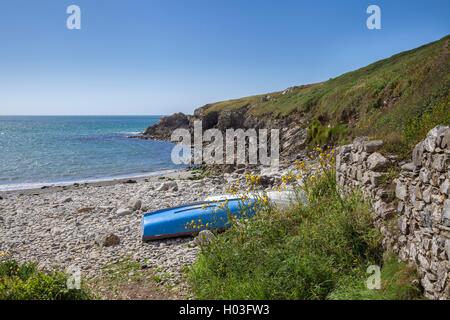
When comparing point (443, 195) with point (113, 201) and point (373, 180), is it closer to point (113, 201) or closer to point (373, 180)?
point (373, 180)

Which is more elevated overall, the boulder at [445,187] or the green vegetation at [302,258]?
the boulder at [445,187]

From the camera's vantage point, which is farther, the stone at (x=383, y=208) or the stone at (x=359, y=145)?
the stone at (x=359, y=145)

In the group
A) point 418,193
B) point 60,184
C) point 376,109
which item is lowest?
point 60,184

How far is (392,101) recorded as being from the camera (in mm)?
21062

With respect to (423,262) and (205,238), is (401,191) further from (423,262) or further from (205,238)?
(205,238)

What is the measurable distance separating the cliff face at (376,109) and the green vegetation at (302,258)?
6.46 feet

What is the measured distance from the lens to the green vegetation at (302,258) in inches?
225

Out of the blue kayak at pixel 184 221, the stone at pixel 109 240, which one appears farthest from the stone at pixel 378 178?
the stone at pixel 109 240

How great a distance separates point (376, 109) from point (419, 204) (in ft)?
61.0

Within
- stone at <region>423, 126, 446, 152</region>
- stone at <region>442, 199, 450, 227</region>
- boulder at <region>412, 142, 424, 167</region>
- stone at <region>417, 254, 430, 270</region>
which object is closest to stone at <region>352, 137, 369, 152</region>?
boulder at <region>412, 142, 424, 167</region>

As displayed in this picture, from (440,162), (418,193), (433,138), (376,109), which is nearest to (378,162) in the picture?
(418,193)

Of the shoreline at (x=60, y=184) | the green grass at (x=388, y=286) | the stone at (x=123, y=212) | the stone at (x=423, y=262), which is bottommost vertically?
the shoreline at (x=60, y=184)

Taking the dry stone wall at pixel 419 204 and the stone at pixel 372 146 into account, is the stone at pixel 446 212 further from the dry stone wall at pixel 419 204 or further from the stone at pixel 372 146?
the stone at pixel 372 146
